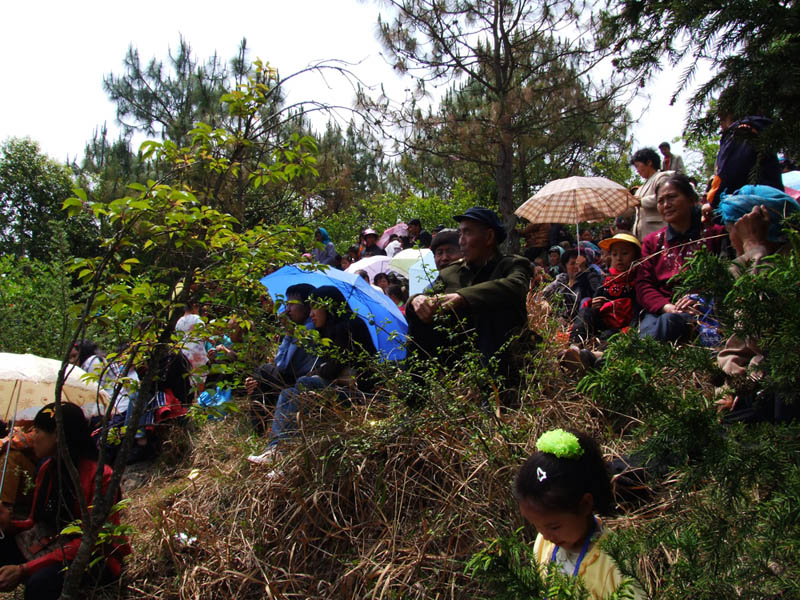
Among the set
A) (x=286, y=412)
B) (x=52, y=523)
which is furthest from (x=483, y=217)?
(x=52, y=523)

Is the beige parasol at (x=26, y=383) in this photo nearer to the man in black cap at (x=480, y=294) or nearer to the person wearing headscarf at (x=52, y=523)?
the person wearing headscarf at (x=52, y=523)

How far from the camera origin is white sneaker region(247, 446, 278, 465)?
3.25 meters

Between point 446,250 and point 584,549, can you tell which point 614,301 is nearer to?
point 446,250

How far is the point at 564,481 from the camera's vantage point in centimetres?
193

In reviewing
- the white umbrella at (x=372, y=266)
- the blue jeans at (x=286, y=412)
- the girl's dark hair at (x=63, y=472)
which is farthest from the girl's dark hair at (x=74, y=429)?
the white umbrella at (x=372, y=266)

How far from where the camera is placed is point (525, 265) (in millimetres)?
3818

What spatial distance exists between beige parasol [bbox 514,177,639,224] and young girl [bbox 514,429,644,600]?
520 cm

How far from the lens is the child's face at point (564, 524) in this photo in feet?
6.26

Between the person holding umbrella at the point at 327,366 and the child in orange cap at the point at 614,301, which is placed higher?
the child in orange cap at the point at 614,301

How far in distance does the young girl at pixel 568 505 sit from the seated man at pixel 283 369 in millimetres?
1942

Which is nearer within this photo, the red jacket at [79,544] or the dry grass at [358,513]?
the dry grass at [358,513]

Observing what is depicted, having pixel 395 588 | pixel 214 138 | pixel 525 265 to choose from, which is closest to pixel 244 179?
pixel 214 138

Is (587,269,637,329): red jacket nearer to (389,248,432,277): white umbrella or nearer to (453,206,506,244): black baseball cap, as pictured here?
(453,206,506,244): black baseball cap

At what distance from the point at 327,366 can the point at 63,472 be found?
1607 millimetres
